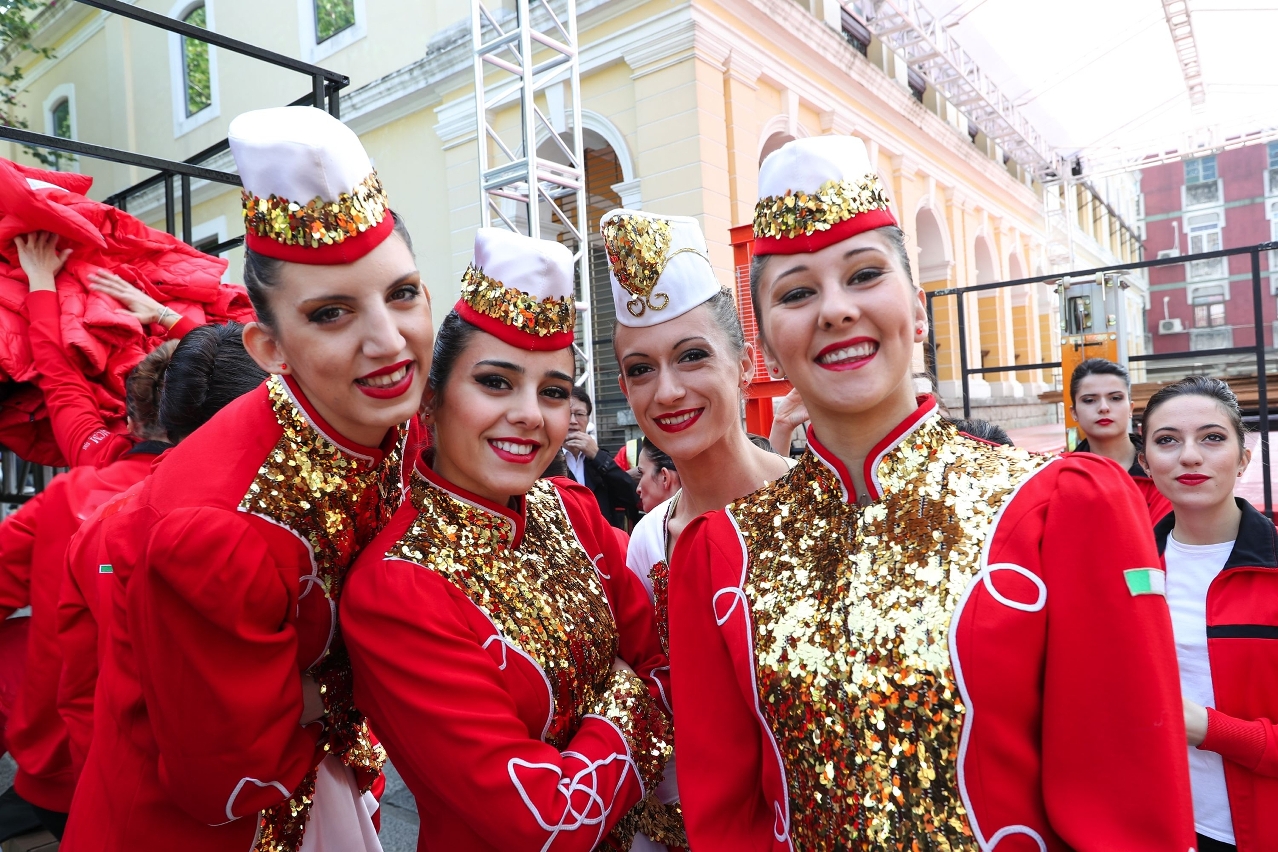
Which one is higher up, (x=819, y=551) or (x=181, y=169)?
(x=181, y=169)

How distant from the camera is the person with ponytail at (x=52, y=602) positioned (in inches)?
94.1

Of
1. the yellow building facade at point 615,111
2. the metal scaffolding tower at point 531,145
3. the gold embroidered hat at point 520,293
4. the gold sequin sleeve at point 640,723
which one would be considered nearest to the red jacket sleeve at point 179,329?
the gold embroidered hat at point 520,293

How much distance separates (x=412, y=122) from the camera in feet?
31.1

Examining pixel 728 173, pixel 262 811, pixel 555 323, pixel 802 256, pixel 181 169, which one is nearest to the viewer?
pixel 802 256

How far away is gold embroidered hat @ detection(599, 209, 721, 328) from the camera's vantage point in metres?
1.88

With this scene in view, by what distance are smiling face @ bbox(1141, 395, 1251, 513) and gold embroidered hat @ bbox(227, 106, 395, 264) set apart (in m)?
2.12

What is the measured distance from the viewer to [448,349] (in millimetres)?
1700

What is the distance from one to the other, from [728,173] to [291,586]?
275 inches

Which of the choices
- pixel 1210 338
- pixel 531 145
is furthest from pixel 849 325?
pixel 1210 338

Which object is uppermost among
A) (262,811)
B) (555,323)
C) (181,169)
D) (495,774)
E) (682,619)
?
(181,169)

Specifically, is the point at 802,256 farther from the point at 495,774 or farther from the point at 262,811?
the point at 262,811

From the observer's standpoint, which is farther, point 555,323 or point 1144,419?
point 1144,419

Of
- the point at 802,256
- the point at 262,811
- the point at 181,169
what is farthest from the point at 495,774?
the point at 181,169

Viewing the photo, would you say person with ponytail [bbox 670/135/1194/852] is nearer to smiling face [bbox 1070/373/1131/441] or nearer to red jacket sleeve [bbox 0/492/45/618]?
red jacket sleeve [bbox 0/492/45/618]
